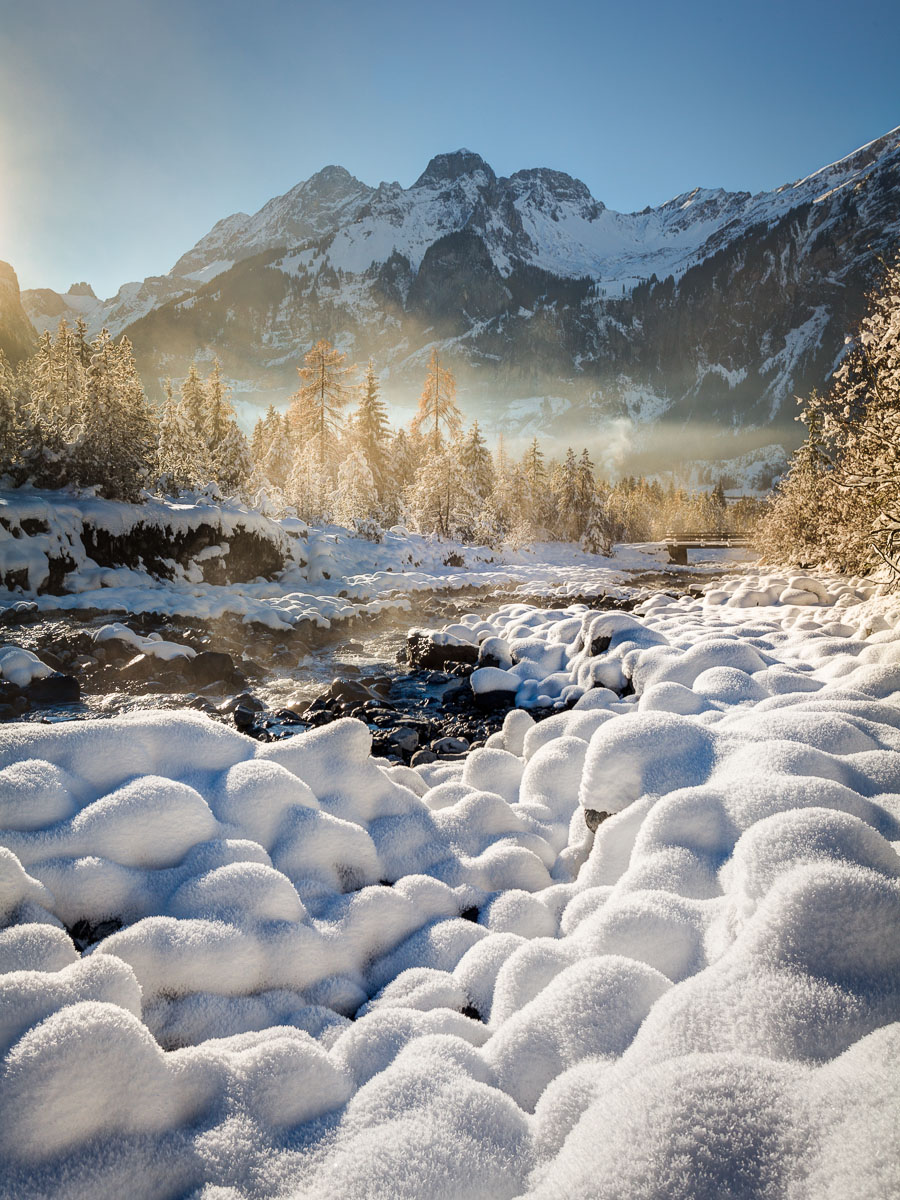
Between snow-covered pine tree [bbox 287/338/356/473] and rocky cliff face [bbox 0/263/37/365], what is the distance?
78.2 metres

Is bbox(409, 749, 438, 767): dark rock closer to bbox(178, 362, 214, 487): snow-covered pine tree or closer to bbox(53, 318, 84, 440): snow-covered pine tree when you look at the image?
bbox(53, 318, 84, 440): snow-covered pine tree

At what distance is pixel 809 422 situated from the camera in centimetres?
1538

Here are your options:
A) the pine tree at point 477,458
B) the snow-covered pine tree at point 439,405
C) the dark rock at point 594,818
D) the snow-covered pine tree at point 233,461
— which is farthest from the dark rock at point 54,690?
the snow-covered pine tree at point 439,405

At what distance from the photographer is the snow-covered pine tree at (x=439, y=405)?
34619 millimetres

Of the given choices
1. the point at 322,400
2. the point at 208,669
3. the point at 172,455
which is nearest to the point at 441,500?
the point at 322,400

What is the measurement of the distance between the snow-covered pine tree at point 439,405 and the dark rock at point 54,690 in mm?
31163

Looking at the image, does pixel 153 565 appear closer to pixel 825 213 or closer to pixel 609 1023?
pixel 609 1023

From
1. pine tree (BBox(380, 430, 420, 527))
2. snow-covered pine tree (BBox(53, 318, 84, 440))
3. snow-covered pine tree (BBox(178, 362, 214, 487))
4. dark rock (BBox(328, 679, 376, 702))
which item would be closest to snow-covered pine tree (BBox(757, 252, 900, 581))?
dark rock (BBox(328, 679, 376, 702))

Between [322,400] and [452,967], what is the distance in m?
34.4

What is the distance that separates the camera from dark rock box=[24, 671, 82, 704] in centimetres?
705

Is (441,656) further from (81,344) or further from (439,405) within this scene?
(81,344)

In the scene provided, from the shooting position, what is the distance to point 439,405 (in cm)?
3584

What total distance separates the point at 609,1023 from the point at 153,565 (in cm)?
1479

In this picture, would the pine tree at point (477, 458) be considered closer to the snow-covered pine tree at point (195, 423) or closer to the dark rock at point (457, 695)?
the snow-covered pine tree at point (195, 423)
